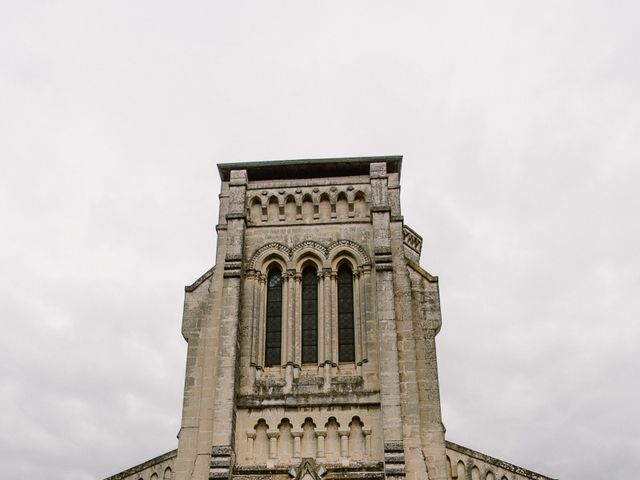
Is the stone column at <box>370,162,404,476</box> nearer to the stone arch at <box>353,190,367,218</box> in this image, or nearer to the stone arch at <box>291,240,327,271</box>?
the stone arch at <box>353,190,367,218</box>

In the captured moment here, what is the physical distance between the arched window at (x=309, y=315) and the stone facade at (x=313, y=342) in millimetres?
33

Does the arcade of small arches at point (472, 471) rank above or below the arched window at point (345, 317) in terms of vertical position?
below

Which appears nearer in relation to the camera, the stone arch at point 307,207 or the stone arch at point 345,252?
the stone arch at point 345,252

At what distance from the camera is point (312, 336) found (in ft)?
67.2

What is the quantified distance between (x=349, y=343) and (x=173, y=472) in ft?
19.1

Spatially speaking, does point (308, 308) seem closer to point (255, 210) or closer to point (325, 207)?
point (325, 207)

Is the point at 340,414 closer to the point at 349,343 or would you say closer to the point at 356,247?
the point at 349,343

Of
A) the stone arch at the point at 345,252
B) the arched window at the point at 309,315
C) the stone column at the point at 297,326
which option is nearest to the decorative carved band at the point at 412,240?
the stone arch at the point at 345,252

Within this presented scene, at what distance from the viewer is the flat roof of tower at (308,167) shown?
22.7m

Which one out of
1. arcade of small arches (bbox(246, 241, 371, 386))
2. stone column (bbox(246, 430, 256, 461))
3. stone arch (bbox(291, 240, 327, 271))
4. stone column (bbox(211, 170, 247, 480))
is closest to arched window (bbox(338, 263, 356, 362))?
arcade of small arches (bbox(246, 241, 371, 386))

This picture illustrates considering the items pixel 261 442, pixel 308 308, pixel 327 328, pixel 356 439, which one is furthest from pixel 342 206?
pixel 261 442

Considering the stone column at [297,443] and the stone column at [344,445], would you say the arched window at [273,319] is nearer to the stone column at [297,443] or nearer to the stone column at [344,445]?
the stone column at [297,443]

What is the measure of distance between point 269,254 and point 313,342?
3030 mm

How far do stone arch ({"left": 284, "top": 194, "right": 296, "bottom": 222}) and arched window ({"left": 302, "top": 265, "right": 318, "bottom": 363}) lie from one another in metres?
→ 1.67
